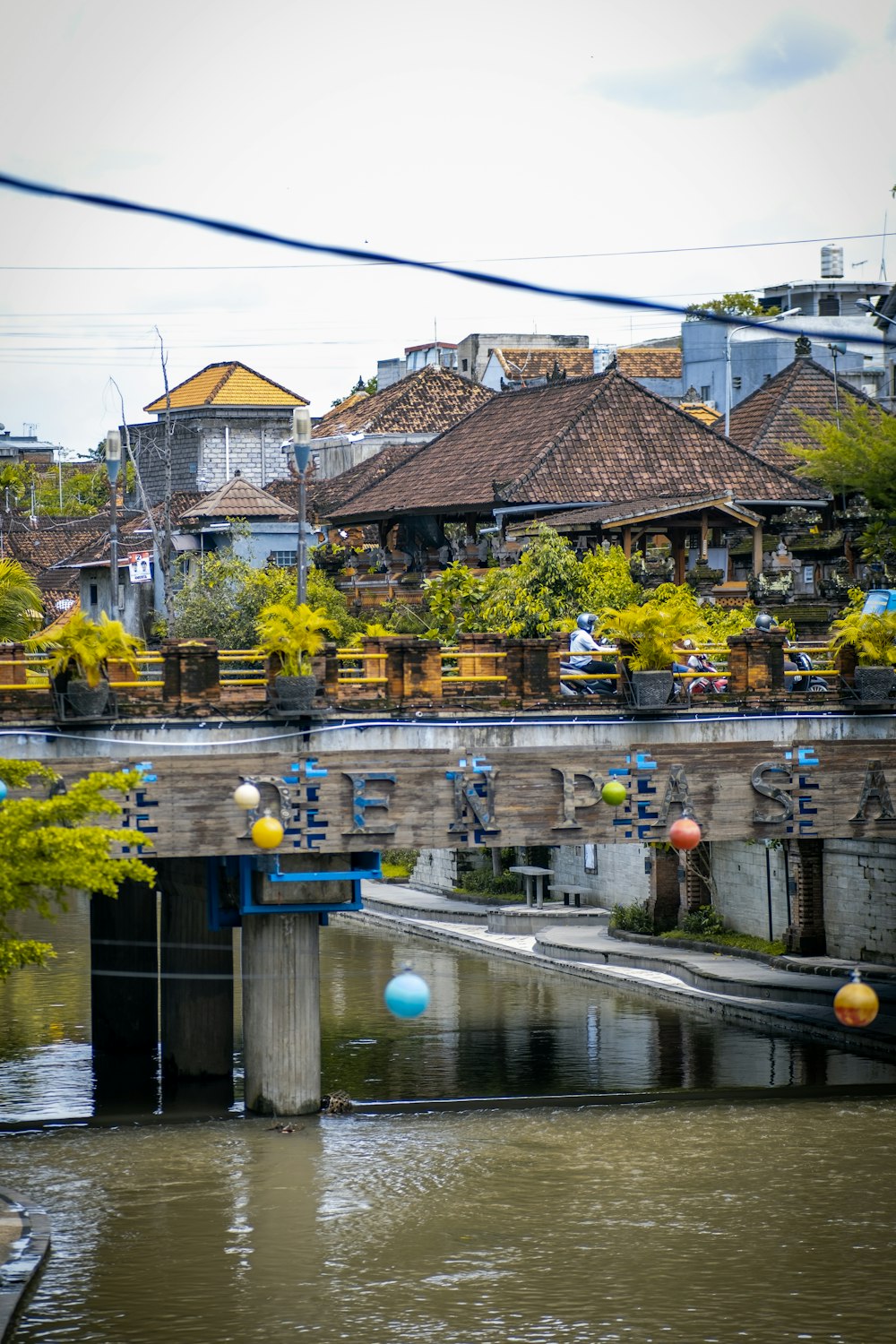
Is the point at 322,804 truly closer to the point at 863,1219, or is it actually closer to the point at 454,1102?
the point at 454,1102

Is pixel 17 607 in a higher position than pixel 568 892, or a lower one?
higher

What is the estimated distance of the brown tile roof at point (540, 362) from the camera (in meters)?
88.1

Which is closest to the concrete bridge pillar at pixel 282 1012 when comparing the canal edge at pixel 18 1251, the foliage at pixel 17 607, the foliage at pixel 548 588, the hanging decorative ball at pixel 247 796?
the canal edge at pixel 18 1251

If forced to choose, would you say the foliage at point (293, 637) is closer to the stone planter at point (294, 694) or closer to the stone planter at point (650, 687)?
the stone planter at point (294, 694)

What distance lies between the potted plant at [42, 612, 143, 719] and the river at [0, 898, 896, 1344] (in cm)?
620

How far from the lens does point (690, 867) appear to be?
146ft

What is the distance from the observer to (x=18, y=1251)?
68.7 feet

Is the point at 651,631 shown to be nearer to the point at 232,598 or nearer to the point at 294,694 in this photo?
the point at 294,694

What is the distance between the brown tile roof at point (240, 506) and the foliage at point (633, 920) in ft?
77.0

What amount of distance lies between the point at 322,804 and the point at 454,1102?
5.75 metres

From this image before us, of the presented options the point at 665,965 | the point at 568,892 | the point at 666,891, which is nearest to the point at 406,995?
the point at 665,965

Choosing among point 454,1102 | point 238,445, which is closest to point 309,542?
point 238,445

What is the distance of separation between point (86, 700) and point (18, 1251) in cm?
798

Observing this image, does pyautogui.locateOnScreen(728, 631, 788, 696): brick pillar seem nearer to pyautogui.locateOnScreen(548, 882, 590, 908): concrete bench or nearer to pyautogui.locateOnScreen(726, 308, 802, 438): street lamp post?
pyautogui.locateOnScreen(726, 308, 802, 438): street lamp post
